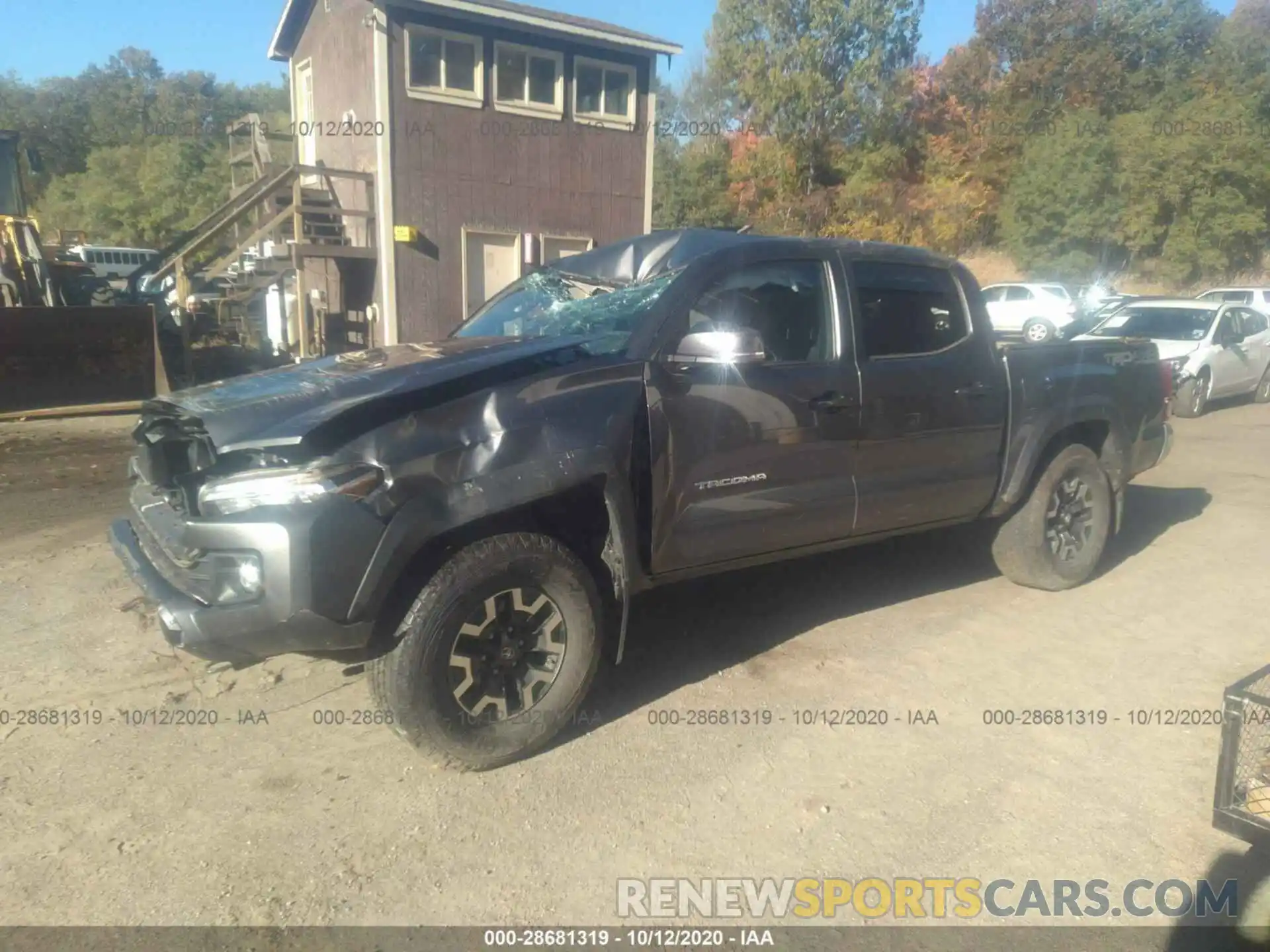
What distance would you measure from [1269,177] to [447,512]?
3598 cm

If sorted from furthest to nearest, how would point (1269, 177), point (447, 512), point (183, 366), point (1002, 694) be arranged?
point (1269, 177), point (183, 366), point (1002, 694), point (447, 512)

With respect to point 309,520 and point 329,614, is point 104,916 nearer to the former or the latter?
point 329,614

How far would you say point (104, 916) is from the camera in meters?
2.58

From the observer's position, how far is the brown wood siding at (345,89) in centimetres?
1483

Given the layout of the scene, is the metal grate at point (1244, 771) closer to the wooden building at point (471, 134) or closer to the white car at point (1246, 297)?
the wooden building at point (471, 134)

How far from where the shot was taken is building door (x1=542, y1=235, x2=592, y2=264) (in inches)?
643

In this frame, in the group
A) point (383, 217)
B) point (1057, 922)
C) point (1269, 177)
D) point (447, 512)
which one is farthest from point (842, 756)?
point (1269, 177)

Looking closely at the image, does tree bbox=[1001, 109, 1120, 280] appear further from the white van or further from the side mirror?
the side mirror

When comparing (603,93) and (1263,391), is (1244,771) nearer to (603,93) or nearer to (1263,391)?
(1263,391)

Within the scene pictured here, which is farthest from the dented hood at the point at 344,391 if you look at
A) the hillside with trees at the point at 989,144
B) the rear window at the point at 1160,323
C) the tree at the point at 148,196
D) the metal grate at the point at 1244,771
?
the tree at the point at 148,196

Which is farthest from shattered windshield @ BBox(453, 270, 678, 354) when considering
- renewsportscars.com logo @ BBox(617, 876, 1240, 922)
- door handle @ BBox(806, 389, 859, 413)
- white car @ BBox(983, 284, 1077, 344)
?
white car @ BBox(983, 284, 1077, 344)

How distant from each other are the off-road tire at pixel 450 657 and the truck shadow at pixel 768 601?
27cm

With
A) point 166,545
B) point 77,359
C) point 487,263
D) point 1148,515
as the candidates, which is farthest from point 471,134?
point 166,545

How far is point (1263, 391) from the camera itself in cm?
1480
